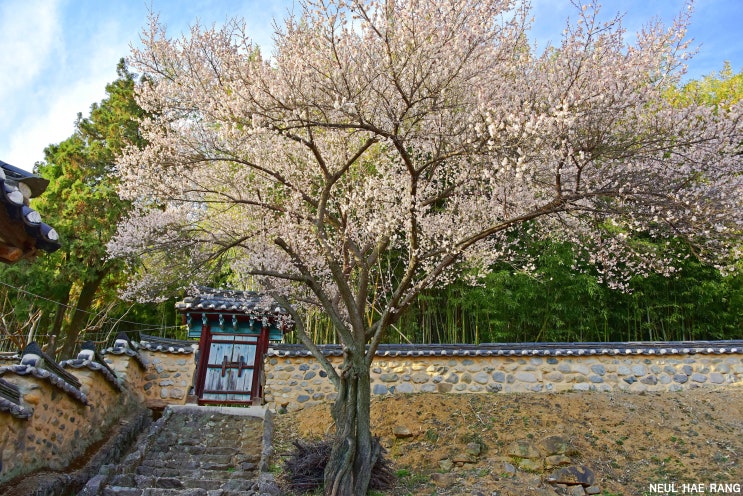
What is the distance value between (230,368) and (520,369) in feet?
A: 20.7

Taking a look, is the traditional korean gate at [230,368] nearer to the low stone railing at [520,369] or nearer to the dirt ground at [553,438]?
the low stone railing at [520,369]

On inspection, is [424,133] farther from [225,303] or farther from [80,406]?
[225,303]

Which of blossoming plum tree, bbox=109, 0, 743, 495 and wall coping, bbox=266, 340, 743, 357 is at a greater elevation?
blossoming plum tree, bbox=109, 0, 743, 495

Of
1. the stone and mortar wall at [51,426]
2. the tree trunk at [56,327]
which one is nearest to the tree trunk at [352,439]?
the stone and mortar wall at [51,426]

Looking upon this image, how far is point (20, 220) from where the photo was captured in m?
4.37

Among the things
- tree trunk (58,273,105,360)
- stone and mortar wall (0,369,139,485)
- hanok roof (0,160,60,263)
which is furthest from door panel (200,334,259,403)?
hanok roof (0,160,60,263)

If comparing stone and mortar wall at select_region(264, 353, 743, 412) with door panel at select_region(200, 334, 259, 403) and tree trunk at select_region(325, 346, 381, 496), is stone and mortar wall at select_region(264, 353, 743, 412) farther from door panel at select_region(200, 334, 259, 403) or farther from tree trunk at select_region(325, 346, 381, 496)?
tree trunk at select_region(325, 346, 381, 496)

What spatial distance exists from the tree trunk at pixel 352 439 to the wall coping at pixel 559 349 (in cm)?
381

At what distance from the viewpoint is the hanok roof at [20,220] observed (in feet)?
13.8

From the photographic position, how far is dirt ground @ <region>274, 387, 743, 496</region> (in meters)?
6.70

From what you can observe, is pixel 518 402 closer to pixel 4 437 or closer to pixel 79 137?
pixel 4 437

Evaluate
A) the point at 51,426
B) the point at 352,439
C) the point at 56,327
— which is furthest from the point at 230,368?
the point at 352,439

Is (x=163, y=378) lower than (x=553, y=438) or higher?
higher

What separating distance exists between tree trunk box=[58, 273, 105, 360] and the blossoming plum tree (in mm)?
5901
